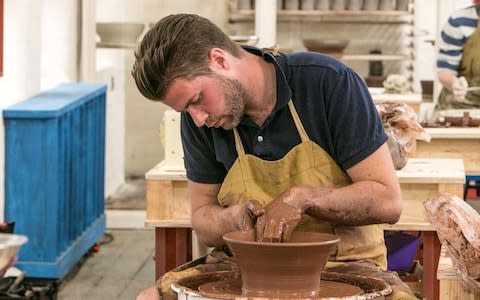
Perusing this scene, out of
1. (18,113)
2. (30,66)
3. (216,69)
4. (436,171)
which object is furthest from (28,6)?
(216,69)

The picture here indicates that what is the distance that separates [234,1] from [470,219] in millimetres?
5149

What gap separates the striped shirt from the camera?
7.29 m

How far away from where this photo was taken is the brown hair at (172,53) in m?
2.88

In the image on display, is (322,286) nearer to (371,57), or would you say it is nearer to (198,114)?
(198,114)

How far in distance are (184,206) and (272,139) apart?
153 centimetres

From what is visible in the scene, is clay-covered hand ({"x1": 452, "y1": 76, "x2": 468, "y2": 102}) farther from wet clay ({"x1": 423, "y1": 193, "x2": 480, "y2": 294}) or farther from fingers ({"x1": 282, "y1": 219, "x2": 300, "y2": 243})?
fingers ({"x1": 282, "y1": 219, "x2": 300, "y2": 243})

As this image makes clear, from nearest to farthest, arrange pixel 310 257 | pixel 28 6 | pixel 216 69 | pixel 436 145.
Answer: pixel 310 257
pixel 216 69
pixel 436 145
pixel 28 6

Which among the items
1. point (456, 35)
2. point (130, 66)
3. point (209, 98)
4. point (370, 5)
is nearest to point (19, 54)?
point (130, 66)

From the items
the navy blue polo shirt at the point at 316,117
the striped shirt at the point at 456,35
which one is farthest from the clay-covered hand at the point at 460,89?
the navy blue polo shirt at the point at 316,117

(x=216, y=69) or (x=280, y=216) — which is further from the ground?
(x=216, y=69)

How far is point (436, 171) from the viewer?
15.3 feet

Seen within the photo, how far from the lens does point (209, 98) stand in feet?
9.66

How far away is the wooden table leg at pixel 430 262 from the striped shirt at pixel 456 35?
3066 millimetres

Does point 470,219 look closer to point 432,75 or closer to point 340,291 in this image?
point 340,291
